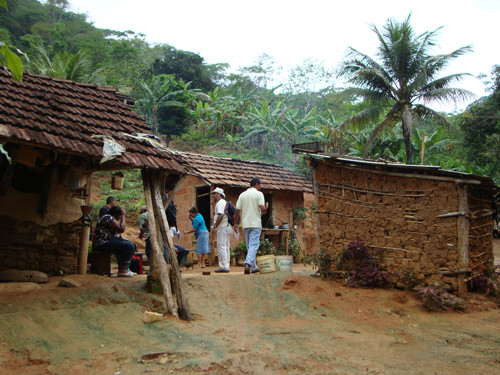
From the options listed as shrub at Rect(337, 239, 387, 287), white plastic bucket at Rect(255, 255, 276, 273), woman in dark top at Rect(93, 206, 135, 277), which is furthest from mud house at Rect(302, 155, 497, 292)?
Result: woman in dark top at Rect(93, 206, 135, 277)

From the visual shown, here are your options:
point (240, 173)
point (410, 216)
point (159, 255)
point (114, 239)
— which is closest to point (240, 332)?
point (159, 255)

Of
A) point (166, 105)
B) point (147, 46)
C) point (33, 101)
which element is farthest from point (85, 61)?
point (147, 46)

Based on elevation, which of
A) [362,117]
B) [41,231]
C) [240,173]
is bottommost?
[41,231]

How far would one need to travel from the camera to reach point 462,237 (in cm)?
757

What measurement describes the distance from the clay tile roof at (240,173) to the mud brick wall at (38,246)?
208 inches

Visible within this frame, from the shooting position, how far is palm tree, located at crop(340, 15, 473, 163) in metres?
15.8

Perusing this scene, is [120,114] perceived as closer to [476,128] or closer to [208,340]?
[208,340]

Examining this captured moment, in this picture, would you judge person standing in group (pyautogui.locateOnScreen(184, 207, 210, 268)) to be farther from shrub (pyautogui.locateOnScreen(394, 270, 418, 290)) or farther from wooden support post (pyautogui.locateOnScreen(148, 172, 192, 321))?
shrub (pyautogui.locateOnScreen(394, 270, 418, 290))

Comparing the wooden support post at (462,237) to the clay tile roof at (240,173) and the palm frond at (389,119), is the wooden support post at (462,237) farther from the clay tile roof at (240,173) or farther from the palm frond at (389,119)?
the palm frond at (389,119)

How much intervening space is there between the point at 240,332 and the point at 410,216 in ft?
13.7

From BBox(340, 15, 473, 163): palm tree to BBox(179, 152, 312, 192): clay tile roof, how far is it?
149 inches

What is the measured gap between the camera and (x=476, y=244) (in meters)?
8.32

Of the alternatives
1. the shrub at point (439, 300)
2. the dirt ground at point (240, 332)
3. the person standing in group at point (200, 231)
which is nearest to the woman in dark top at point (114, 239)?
the dirt ground at point (240, 332)

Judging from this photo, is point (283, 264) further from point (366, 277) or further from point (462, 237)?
point (462, 237)
